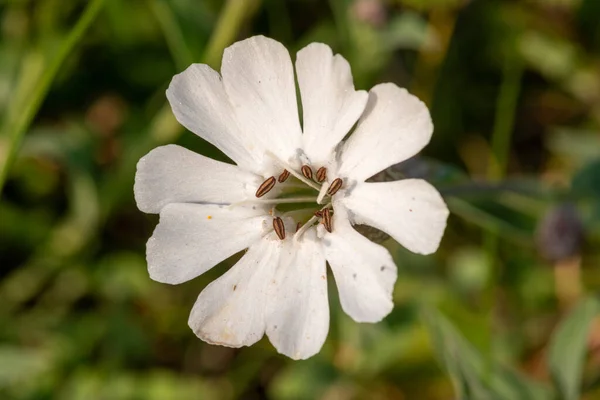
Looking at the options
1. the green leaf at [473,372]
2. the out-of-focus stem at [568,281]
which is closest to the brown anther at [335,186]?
the green leaf at [473,372]

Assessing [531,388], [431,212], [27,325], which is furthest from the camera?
[27,325]

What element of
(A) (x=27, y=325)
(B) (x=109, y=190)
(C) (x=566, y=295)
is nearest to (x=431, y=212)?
(C) (x=566, y=295)

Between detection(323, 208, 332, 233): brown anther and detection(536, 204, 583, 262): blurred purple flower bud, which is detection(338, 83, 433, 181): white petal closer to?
detection(323, 208, 332, 233): brown anther

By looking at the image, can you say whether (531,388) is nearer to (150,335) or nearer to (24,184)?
(150,335)

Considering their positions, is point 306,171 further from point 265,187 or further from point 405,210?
point 405,210

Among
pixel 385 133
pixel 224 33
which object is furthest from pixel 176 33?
pixel 385 133

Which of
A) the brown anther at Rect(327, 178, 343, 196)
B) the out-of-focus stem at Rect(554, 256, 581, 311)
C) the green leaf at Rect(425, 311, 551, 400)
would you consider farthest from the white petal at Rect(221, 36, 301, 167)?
the out-of-focus stem at Rect(554, 256, 581, 311)
